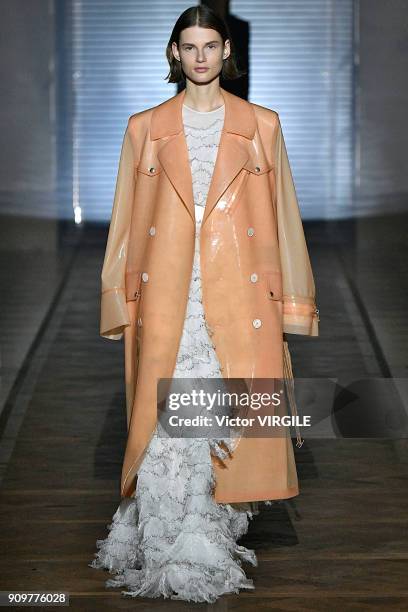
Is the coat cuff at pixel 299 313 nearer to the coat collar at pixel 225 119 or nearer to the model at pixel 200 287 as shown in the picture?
the model at pixel 200 287

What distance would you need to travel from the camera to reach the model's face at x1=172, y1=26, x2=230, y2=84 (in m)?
3.98

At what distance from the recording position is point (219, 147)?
4.04 meters

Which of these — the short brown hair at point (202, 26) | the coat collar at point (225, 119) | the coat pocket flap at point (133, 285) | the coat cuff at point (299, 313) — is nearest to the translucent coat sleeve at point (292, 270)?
the coat cuff at point (299, 313)

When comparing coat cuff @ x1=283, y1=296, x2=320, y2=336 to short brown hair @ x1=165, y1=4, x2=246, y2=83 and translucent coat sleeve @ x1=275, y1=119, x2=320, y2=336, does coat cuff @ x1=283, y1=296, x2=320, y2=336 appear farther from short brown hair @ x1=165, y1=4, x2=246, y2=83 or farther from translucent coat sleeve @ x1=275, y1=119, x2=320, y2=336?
short brown hair @ x1=165, y1=4, x2=246, y2=83

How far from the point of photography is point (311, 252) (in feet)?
42.5

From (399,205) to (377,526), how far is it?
5966mm

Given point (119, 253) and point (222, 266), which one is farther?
point (119, 253)

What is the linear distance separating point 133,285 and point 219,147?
45 cm

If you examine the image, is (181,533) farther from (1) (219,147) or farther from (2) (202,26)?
(2) (202,26)

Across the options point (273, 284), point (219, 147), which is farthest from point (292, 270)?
point (219, 147)

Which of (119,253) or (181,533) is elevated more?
(119,253)

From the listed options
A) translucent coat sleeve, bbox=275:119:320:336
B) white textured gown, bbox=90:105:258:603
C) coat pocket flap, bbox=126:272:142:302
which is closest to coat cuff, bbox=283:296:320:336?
translucent coat sleeve, bbox=275:119:320:336

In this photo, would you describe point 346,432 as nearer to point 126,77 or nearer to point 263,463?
point 263,463

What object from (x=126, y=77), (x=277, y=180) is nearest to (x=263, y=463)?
(x=277, y=180)
